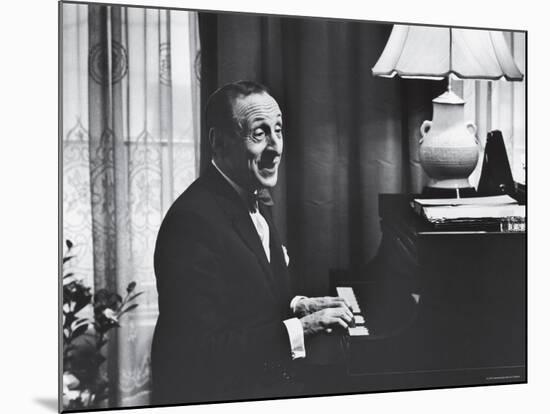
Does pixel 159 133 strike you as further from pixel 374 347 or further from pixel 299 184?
pixel 374 347

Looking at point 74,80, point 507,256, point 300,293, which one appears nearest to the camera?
point 74,80

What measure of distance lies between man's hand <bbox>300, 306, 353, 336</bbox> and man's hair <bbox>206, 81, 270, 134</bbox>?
37.2 inches

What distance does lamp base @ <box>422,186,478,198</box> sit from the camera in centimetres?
402

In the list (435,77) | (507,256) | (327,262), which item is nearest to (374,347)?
(327,262)

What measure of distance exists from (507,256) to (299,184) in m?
1.14

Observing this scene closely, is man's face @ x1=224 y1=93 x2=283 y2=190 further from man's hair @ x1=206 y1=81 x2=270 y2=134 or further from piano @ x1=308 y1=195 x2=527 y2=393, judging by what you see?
piano @ x1=308 y1=195 x2=527 y2=393

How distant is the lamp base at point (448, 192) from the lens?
13.2ft

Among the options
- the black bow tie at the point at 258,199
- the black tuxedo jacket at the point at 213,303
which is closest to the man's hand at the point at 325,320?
the black tuxedo jacket at the point at 213,303

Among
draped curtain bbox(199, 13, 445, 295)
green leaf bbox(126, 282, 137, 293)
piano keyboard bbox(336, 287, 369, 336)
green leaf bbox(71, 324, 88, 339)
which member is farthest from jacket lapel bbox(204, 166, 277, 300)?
green leaf bbox(71, 324, 88, 339)

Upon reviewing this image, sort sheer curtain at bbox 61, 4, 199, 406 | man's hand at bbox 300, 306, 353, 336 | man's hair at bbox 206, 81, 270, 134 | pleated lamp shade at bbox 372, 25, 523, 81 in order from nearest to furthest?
1. sheer curtain at bbox 61, 4, 199, 406
2. man's hair at bbox 206, 81, 270, 134
3. man's hand at bbox 300, 306, 353, 336
4. pleated lamp shade at bbox 372, 25, 523, 81

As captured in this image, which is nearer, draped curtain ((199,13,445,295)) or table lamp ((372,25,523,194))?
draped curtain ((199,13,445,295))

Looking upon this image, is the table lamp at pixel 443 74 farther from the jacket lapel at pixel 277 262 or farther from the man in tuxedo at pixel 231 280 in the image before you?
the jacket lapel at pixel 277 262

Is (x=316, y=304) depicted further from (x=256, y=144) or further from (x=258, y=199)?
(x=256, y=144)

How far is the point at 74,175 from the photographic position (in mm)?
3621
